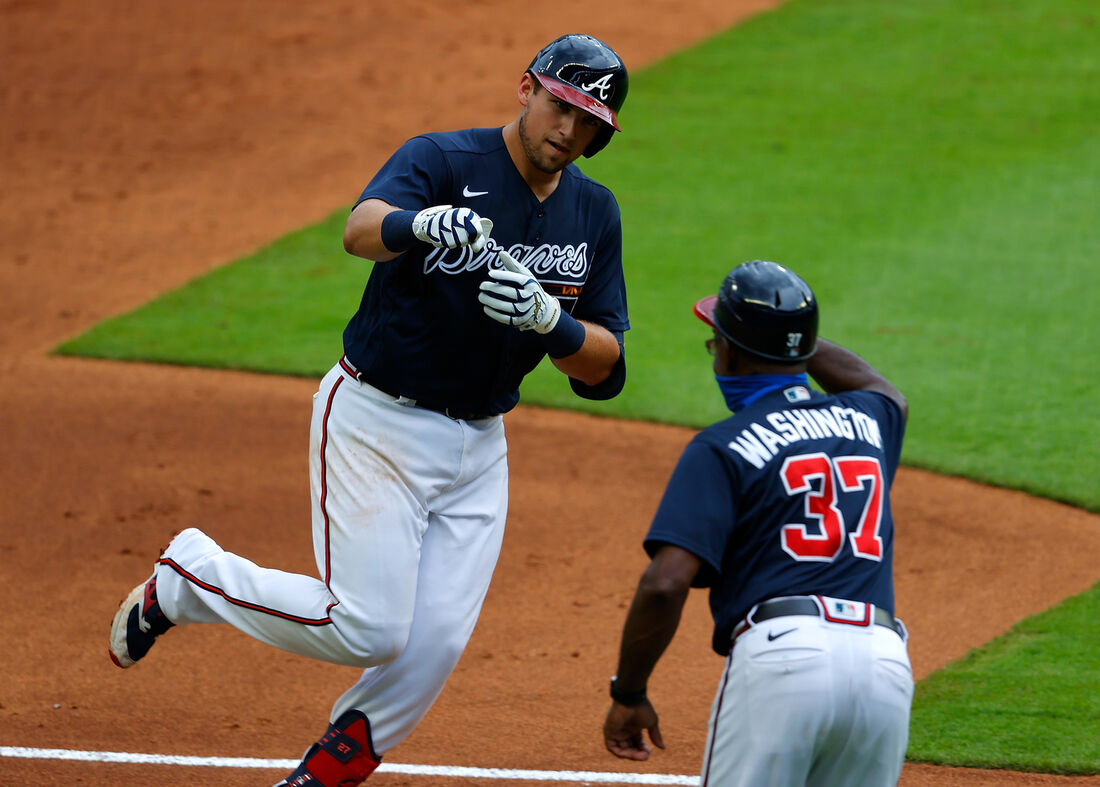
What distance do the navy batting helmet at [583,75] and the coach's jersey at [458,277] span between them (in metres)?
0.25

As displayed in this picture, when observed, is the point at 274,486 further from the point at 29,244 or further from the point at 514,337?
the point at 29,244

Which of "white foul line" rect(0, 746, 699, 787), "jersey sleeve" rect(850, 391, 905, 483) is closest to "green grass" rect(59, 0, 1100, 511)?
"white foul line" rect(0, 746, 699, 787)

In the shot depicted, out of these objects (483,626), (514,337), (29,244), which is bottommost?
(29,244)

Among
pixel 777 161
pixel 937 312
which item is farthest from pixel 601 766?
pixel 777 161

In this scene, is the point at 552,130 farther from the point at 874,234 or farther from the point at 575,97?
the point at 874,234

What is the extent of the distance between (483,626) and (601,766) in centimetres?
121

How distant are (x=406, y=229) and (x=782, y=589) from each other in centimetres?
131

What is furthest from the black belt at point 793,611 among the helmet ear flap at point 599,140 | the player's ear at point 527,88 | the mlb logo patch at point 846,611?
the player's ear at point 527,88

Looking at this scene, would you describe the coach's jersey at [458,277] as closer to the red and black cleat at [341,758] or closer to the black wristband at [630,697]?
the red and black cleat at [341,758]

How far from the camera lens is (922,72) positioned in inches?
578

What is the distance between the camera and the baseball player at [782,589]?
283 cm

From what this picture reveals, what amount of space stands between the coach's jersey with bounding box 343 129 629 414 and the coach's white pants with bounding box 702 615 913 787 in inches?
47.9

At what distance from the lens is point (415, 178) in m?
3.68

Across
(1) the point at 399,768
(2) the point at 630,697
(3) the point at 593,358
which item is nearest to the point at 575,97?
(3) the point at 593,358
